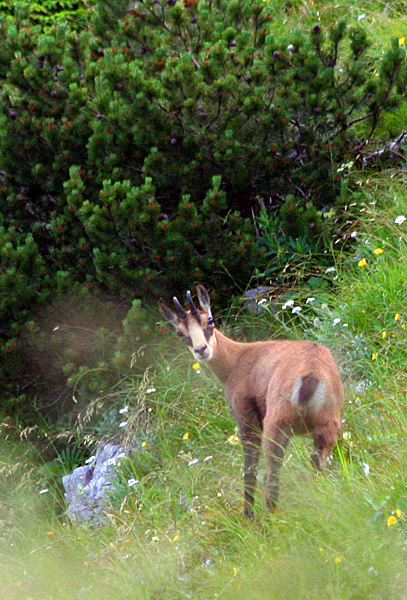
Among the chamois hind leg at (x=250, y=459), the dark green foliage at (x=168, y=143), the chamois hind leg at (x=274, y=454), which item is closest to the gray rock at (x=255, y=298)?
the dark green foliage at (x=168, y=143)

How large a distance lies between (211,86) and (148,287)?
171cm

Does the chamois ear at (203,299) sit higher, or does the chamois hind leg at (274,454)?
the chamois ear at (203,299)

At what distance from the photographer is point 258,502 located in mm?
4469

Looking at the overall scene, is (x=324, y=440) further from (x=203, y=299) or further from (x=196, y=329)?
(x=203, y=299)

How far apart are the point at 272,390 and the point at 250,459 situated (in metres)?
0.52

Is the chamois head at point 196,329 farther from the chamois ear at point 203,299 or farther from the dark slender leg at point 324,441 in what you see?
the dark slender leg at point 324,441

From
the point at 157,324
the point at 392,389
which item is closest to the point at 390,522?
the point at 392,389

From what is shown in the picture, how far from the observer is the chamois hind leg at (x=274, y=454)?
4.31 m

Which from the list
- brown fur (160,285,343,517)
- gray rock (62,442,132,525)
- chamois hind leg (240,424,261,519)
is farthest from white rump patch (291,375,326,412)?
gray rock (62,442,132,525)

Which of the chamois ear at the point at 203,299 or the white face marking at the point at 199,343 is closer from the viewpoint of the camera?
the white face marking at the point at 199,343

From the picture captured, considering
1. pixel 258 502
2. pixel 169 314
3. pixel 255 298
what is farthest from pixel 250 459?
pixel 255 298

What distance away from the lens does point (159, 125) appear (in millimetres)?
6934

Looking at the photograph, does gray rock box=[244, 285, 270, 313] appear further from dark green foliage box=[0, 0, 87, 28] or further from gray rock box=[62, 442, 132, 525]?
dark green foliage box=[0, 0, 87, 28]

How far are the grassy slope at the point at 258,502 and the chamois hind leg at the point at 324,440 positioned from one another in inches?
3.4
